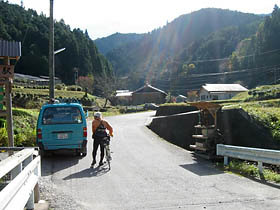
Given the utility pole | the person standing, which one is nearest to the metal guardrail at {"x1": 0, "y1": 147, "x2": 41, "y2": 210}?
the person standing

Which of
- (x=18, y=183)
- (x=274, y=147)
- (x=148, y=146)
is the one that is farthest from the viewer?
(x=148, y=146)

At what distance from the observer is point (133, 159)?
1097cm

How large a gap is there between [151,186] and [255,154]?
10.9 ft

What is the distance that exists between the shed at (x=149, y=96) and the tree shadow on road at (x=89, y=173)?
76677 mm

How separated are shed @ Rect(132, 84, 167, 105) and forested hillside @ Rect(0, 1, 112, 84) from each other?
18.1 m

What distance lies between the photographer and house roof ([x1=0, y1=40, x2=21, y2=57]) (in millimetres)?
8391

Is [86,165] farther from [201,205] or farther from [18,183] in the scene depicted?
[18,183]

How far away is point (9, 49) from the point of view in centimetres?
850

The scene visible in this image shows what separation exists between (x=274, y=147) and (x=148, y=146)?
202 inches

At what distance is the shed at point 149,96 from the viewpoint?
86.7 metres

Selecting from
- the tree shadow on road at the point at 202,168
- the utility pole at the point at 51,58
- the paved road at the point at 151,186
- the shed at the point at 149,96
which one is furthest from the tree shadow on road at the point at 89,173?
the shed at the point at 149,96

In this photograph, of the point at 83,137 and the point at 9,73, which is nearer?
the point at 9,73

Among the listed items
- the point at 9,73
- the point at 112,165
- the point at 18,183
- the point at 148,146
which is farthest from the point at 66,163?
the point at 18,183

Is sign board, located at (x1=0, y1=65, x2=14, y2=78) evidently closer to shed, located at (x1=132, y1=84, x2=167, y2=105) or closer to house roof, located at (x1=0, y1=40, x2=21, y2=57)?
house roof, located at (x1=0, y1=40, x2=21, y2=57)
